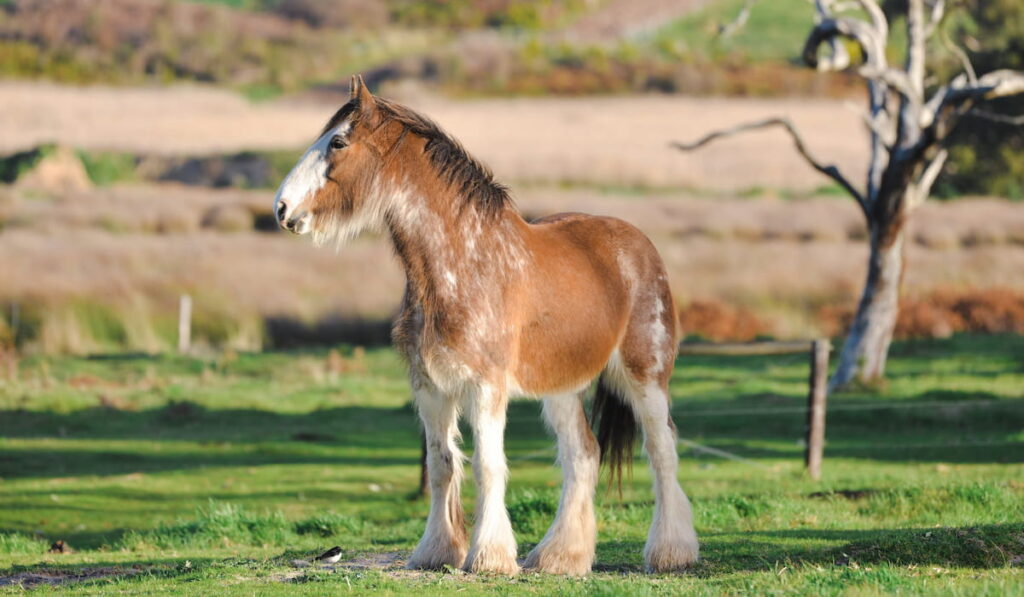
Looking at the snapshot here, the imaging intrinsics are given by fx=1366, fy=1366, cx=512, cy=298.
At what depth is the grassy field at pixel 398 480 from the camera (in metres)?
9.23

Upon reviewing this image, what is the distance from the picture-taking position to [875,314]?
22.9 metres

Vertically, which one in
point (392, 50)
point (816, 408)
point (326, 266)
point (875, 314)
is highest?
point (392, 50)

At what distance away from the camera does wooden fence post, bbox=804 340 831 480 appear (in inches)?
645

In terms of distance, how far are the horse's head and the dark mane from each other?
14cm

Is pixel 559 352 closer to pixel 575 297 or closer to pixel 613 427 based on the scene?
pixel 575 297

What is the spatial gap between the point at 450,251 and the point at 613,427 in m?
2.42

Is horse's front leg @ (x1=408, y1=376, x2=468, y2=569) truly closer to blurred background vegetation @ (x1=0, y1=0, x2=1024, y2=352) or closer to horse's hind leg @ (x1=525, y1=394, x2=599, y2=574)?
horse's hind leg @ (x1=525, y1=394, x2=599, y2=574)

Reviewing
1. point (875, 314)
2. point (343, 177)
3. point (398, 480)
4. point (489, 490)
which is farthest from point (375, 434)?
point (343, 177)

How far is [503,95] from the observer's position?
7744 cm

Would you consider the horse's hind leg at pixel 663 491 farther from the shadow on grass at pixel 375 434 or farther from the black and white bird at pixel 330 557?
the shadow on grass at pixel 375 434


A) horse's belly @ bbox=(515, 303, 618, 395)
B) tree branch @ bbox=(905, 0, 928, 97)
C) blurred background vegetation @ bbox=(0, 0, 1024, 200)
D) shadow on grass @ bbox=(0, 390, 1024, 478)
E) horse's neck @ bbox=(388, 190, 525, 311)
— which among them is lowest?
shadow on grass @ bbox=(0, 390, 1024, 478)

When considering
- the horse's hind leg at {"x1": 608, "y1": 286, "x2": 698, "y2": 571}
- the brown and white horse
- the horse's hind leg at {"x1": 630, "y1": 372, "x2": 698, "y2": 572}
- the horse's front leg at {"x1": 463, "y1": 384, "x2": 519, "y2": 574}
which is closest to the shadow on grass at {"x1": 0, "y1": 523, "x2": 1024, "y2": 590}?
the horse's hind leg at {"x1": 630, "y1": 372, "x2": 698, "y2": 572}

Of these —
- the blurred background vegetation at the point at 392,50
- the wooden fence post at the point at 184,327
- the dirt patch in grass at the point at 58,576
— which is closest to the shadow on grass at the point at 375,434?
the wooden fence post at the point at 184,327

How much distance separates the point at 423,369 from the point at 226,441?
1104 cm
